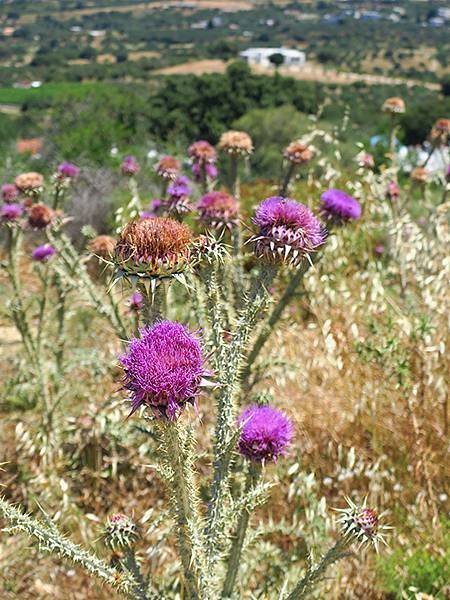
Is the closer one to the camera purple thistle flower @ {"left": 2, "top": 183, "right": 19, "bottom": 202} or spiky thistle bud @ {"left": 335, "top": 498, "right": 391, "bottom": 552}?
spiky thistle bud @ {"left": 335, "top": 498, "right": 391, "bottom": 552}

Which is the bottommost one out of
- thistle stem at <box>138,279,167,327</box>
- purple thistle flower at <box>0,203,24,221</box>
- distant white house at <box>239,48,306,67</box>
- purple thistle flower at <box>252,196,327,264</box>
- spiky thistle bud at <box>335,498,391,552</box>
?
distant white house at <box>239,48,306,67</box>

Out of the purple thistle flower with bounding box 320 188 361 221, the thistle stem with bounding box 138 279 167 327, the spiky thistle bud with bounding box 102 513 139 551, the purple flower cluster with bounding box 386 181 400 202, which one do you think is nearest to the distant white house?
the purple flower cluster with bounding box 386 181 400 202

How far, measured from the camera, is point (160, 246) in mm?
1797

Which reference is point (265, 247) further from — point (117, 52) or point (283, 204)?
point (117, 52)

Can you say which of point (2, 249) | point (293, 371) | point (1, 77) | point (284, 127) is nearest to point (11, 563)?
point (293, 371)

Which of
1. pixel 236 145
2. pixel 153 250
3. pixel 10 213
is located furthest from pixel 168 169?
pixel 153 250

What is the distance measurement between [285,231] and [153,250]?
455mm

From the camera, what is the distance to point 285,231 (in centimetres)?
199

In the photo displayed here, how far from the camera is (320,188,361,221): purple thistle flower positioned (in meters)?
2.98

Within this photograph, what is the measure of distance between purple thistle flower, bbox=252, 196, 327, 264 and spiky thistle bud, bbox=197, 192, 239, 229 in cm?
93

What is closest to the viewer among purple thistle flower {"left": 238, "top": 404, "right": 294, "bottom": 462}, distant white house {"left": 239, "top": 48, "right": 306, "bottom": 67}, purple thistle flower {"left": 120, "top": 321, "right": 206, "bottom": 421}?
purple thistle flower {"left": 120, "top": 321, "right": 206, "bottom": 421}

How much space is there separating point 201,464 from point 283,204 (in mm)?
2181

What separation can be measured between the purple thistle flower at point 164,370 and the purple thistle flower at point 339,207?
1587mm

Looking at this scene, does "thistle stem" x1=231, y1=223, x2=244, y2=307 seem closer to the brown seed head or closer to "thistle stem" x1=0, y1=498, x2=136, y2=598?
the brown seed head
